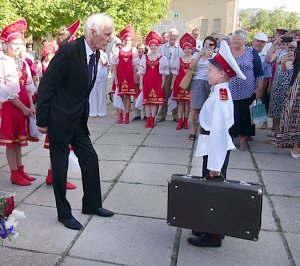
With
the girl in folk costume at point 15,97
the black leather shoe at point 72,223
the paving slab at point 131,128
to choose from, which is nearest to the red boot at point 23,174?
the girl in folk costume at point 15,97

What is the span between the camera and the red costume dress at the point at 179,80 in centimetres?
708

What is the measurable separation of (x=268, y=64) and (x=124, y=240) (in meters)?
4.64

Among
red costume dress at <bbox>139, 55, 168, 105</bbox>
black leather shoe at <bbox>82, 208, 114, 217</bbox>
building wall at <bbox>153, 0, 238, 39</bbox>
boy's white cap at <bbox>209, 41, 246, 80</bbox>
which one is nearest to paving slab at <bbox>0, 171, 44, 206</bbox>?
black leather shoe at <bbox>82, 208, 114, 217</bbox>

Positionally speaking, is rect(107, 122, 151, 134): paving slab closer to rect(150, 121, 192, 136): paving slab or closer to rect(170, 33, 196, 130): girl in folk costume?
rect(150, 121, 192, 136): paving slab

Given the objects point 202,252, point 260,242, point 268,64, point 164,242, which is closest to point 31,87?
point 164,242

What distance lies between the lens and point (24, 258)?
2.86 meters

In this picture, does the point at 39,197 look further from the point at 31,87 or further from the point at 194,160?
the point at 194,160

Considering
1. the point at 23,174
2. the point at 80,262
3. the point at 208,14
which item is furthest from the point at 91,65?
the point at 208,14

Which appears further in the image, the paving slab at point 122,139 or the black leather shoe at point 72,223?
the paving slab at point 122,139

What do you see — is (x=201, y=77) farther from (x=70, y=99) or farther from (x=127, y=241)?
(x=127, y=241)

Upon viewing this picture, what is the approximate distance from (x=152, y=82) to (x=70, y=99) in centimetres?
430

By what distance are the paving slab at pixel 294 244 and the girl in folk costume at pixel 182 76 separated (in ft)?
13.8

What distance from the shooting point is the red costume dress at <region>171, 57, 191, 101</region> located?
7075 mm

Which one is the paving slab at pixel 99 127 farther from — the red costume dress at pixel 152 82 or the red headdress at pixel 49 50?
the red headdress at pixel 49 50
